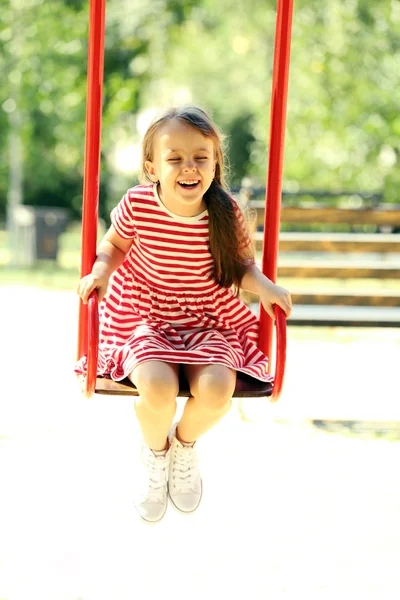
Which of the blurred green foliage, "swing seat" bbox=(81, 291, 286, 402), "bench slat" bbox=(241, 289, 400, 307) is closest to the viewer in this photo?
"swing seat" bbox=(81, 291, 286, 402)

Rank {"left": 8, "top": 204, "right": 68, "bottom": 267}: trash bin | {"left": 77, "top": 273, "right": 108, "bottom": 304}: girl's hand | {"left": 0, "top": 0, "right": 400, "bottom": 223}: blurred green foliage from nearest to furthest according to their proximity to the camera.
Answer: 1. {"left": 77, "top": 273, "right": 108, "bottom": 304}: girl's hand
2. {"left": 8, "top": 204, "right": 68, "bottom": 267}: trash bin
3. {"left": 0, "top": 0, "right": 400, "bottom": 223}: blurred green foliage

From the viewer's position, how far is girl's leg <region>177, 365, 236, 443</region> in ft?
7.82

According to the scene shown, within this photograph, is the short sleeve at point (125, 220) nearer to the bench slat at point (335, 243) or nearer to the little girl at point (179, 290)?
the little girl at point (179, 290)

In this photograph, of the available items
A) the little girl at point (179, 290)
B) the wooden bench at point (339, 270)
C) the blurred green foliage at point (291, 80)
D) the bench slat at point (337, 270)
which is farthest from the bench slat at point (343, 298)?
the blurred green foliage at point (291, 80)

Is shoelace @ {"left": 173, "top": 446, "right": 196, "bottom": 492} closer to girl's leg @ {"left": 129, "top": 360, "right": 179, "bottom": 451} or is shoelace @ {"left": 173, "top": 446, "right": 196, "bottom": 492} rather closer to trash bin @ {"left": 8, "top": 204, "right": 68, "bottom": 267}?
girl's leg @ {"left": 129, "top": 360, "right": 179, "bottom": 451}

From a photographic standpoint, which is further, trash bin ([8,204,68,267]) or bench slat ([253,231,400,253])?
trash bin ([8,204,68,267])

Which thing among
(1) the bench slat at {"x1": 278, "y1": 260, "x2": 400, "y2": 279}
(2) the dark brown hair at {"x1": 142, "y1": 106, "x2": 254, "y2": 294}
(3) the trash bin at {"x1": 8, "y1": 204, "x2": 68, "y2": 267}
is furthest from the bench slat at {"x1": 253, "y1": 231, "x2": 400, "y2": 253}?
(3) the trash bin at {"x1": 8, "y1": 204, "x2": 68, "y2": 267}

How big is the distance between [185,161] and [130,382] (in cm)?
60

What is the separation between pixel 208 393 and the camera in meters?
2.38

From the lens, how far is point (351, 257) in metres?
12.8

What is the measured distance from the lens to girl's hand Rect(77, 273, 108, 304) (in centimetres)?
239

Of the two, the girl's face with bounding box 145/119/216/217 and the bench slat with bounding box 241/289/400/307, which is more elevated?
the girl's face with bounding box 145/119/216/217

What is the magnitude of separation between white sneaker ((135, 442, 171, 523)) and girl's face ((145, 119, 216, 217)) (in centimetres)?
70

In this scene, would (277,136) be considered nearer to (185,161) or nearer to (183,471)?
(185,161)
